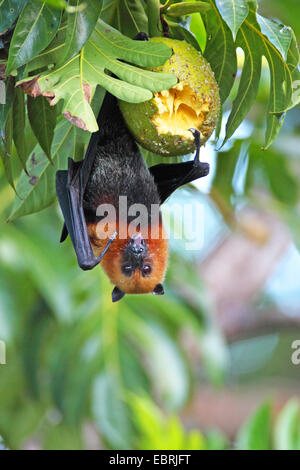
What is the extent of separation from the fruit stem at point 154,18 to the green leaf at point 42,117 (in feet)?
1.13

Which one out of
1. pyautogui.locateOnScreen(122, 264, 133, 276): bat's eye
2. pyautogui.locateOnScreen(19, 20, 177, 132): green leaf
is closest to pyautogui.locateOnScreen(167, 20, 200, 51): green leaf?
pyautogui.locateOnScreen(19, 20, 177, 132): green leaf

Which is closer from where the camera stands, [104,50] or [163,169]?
[104,50]

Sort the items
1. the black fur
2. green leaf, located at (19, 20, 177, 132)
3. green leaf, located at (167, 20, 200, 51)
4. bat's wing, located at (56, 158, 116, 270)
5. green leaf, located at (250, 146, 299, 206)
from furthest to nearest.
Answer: green leaf, located at (250, 146, 299, 206) → the black fur → bat's wing, located at (56, 158, 116, 270) → green leaf, located at (167, 20, 200, 51) → green leaf, located at (19, 20, 177, 132)

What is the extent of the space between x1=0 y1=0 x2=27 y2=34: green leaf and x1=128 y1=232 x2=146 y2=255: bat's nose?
3.29 feet

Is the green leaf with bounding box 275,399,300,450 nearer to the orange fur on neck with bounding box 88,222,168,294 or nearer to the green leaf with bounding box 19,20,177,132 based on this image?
the orange fur on neck with bounding box 88,222,168,294

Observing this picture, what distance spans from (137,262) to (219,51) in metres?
0.92

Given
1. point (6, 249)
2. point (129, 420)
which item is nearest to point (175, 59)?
point (6, 249)

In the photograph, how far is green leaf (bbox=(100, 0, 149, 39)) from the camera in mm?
1717

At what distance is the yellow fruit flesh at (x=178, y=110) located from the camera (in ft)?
5.04

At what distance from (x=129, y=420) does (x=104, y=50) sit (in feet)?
11.0

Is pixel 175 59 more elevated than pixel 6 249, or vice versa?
pixel 175 59

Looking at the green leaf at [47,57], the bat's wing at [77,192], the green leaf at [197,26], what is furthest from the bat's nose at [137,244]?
the green leaf at [47,57]

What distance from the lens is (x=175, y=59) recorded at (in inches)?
60.6

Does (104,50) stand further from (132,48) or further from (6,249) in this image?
→ (6,249)
